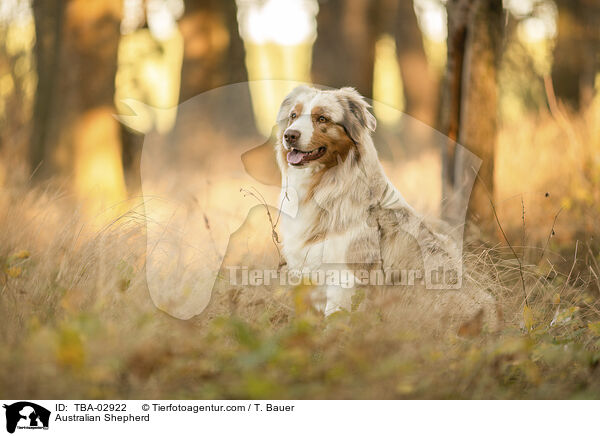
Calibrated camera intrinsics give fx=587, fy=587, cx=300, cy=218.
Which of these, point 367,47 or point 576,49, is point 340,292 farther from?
point 576,49

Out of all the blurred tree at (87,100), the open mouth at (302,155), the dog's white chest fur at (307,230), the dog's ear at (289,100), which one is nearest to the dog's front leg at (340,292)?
the dog's white chest fur at (307,230)

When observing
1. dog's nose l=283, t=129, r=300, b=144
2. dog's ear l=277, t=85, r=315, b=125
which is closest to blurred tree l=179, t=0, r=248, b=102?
dog's ear l=277, t=85, r=315, b=125

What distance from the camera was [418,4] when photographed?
33.5 ft

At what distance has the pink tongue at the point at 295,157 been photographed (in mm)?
3930

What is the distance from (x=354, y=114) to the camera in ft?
13.1

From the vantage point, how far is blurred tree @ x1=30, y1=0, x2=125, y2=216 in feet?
21.1

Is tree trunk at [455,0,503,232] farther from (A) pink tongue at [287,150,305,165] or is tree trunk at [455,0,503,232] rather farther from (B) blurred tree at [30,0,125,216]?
(B) blurred tree at [30,0,125,216]

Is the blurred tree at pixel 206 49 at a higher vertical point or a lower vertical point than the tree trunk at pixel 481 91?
higher

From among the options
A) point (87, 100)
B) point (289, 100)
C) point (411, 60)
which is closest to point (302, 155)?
point (289, 100)

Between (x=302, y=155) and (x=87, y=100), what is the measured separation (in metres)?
3.60

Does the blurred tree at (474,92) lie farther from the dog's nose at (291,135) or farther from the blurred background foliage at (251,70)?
the dog's nose at (291,135)

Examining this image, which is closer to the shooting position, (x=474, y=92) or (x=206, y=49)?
(x=474, y=92)
